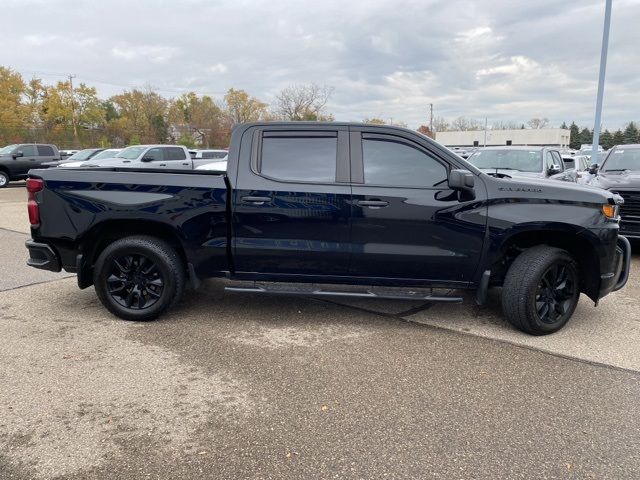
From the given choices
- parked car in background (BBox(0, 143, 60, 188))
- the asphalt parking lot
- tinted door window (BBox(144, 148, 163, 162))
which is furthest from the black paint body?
parked car in background (BBox(0, 143, 60, 188))

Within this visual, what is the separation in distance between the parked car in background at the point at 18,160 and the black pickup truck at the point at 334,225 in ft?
64.2

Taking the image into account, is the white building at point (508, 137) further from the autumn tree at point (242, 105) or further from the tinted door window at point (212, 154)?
the tinted door window at point (212, 154)

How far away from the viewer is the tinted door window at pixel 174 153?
1850cm

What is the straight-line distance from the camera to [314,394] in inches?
133

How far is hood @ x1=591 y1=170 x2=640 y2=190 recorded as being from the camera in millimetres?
7595

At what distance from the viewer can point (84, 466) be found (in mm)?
2590

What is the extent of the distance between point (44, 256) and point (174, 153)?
14825 millimetres

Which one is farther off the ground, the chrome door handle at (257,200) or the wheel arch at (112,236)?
the chrome door handle at (257,200)

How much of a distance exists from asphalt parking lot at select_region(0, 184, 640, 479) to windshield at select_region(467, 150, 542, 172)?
4960 millimetres

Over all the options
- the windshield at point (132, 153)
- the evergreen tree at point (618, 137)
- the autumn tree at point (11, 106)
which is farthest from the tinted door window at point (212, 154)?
the evergreen tree at point (618, 137)

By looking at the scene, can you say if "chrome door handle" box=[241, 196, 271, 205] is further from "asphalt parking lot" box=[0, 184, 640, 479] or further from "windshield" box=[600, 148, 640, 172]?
"windshield" box=[600, 148, 640, 172]

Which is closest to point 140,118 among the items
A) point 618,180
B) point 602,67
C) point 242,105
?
point 242,105

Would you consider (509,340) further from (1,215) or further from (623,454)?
(1,215)

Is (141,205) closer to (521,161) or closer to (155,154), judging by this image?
(521,161)
